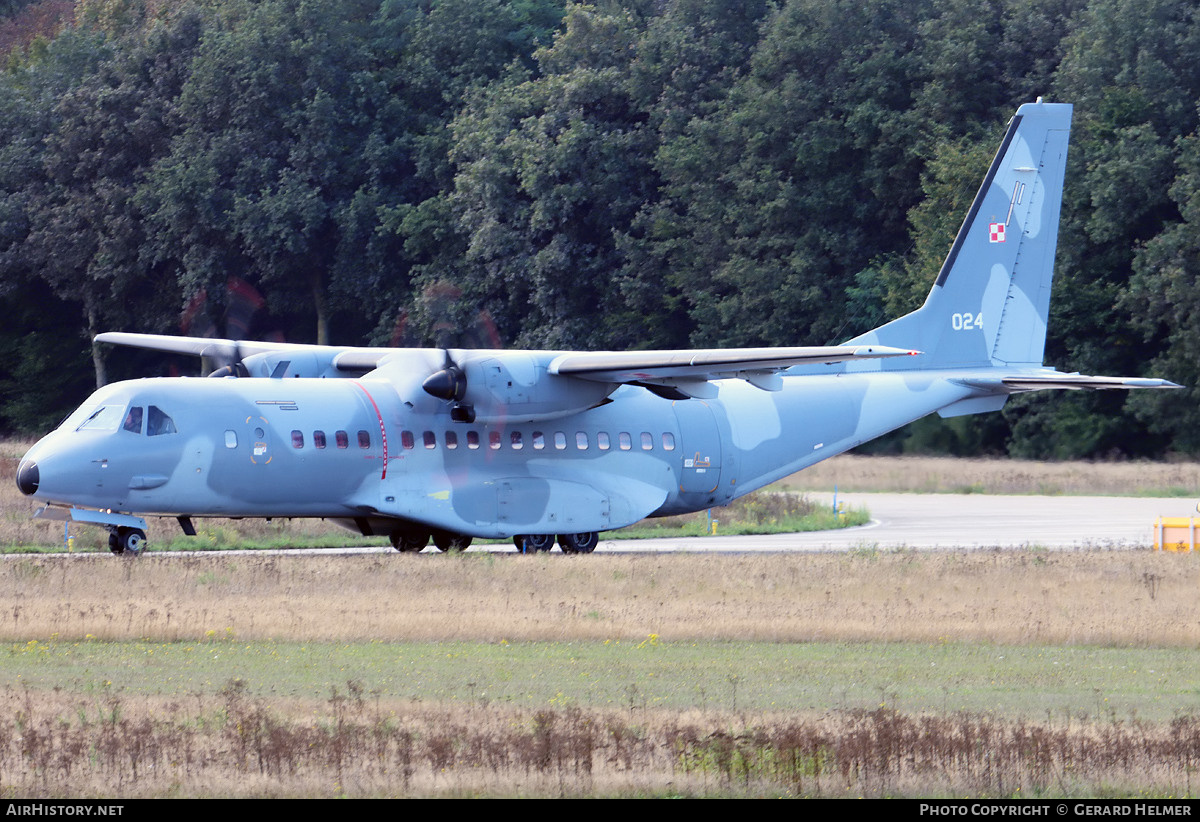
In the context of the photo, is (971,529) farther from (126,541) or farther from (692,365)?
(126,541)

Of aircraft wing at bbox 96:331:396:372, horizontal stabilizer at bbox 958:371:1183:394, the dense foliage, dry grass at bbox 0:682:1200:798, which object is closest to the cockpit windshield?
aircraft wing at bbox 96:331:396:372

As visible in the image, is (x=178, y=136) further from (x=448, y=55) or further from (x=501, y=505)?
(x=501, y=505)

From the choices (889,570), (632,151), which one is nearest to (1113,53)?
(632,151)

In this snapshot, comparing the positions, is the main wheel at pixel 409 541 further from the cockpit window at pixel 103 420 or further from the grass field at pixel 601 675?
the cockpit window at pixel 103 420

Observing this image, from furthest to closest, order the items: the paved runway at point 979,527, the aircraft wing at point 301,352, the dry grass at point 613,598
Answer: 1. the paved runway at point 979,527
2. the aircraft wing at point 301,352
3. the dry grass at point 613,598

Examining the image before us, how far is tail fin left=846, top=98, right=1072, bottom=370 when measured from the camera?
27594 mm

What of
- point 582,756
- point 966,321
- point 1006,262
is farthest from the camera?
point 1006,262

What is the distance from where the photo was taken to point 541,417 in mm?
24078

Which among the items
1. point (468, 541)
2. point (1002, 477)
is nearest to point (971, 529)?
point (468, 541)

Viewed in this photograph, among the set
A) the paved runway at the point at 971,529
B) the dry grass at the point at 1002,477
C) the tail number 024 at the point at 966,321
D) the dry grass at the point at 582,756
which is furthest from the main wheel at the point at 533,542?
the dry grass at the point at 1002,477

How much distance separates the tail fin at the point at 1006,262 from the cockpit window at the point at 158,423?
1211 centimetres

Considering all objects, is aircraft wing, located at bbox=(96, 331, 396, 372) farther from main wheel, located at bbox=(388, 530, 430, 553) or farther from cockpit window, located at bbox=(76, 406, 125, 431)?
cockpit window, located at bbox=(76, 406, 125, 431)

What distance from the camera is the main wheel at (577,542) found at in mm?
25172

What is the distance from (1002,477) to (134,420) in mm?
28672
